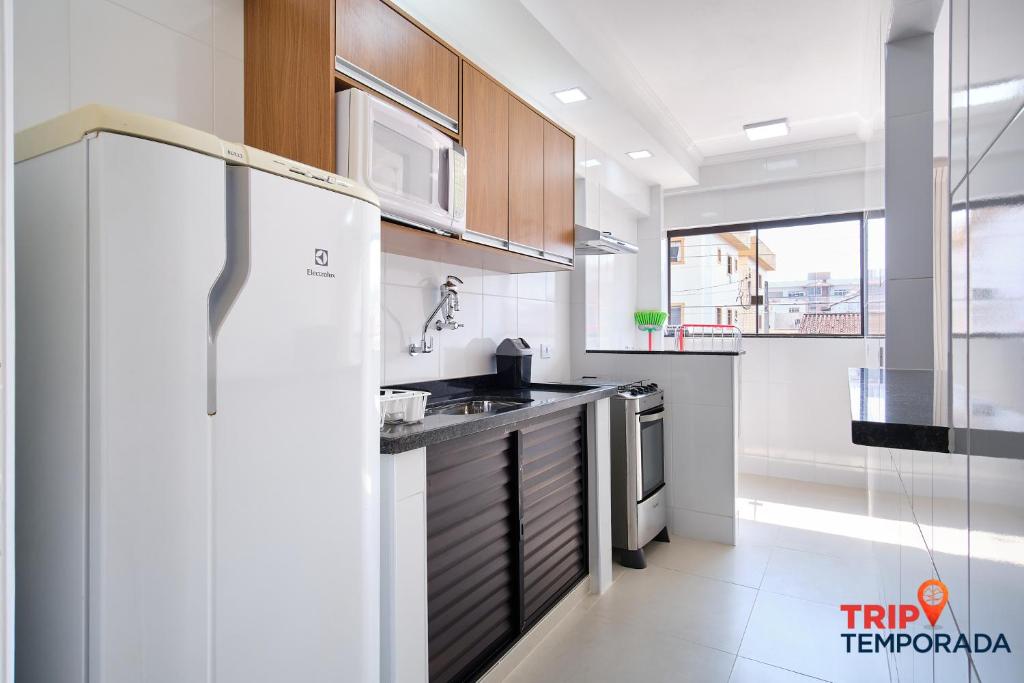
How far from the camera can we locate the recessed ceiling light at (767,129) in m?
3.95

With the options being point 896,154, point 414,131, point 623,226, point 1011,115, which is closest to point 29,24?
point 414,131

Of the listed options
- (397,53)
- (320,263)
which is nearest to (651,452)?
(397,53)

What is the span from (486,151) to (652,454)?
196 centimetres

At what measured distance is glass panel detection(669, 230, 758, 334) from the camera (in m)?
4.86

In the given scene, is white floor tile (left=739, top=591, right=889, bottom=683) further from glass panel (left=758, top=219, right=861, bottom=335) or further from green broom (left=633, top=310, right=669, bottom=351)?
glass panel (left=758, top=219, right=861, bottom=335)

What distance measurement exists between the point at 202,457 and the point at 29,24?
1.15 meters

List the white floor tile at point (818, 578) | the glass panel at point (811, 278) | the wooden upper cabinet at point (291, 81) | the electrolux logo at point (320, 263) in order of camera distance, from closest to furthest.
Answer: the electrolux logo at point (320, 263) < the wooden upper cabinet at point (291, 81) < the white floor tile at point (818, 578) < the glass panel at point (811, 278)

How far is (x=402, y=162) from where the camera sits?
70.2 inches

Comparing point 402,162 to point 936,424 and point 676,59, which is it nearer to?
point 936,424

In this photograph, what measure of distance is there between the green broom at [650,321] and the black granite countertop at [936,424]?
12.2ft

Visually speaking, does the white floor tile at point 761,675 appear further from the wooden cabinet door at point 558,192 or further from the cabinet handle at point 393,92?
the cabinet handle at point 393,92

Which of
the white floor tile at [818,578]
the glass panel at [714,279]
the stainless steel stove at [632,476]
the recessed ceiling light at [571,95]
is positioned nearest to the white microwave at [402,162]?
the recessed ceiling light at [571,95]

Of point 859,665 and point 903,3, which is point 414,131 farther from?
point 859,665

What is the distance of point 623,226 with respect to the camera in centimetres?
466
